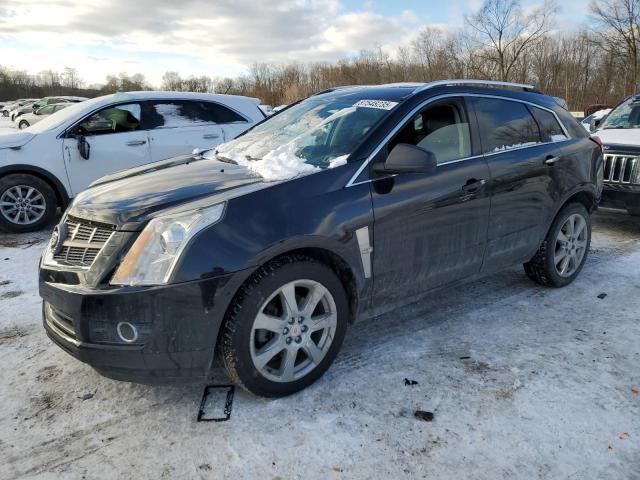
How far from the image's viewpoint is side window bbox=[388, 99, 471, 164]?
336cm

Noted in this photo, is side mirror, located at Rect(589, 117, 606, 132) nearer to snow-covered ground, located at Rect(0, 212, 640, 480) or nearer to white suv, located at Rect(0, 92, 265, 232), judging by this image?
snow-covered ground, located at Rect(0, 212, 640, 480)

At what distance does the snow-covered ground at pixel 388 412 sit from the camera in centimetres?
236

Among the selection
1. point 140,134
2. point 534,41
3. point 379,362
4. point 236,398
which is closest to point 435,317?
point 379,362

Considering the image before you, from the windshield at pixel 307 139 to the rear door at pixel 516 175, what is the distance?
0.93 metres

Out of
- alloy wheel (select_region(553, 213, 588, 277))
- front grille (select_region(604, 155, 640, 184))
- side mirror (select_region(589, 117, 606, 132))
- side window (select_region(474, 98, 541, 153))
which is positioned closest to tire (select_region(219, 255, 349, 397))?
side window (select_region(474, 98, 541, 153))

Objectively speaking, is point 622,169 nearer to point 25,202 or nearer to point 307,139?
point 307,139

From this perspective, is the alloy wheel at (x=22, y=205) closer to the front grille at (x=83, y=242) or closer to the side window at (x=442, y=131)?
the front grille at (x=83, y=242)

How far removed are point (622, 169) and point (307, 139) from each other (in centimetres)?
475

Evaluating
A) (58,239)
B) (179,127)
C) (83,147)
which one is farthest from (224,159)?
(179,127)

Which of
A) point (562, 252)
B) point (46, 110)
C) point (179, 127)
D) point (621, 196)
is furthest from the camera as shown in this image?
point (46, 110)

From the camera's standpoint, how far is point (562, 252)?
4469mm

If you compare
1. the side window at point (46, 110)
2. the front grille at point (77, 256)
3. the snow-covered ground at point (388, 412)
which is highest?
the side window at point (46, 110)

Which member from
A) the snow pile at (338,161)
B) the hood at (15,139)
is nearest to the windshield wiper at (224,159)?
the snow pile at (338,161)

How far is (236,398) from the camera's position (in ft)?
9.42
